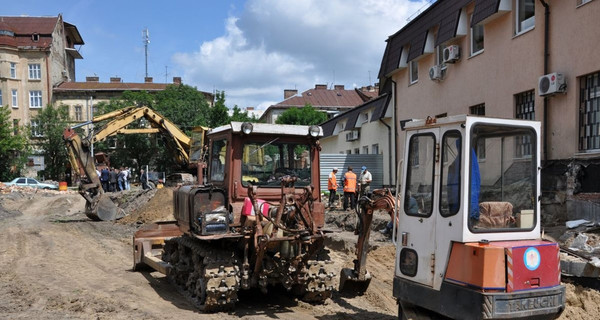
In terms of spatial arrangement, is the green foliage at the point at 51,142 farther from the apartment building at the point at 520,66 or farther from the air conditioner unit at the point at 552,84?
the air conditioner unit at the point at 552,84

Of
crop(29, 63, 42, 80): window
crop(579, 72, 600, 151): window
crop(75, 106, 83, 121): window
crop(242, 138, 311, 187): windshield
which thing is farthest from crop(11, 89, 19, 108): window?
crop(579, 72, 600, 151): window

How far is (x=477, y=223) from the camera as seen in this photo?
518cm

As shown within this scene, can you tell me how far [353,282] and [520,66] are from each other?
337 inches

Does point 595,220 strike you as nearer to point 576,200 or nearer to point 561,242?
point 576,200

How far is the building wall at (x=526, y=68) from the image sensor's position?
38.1ft

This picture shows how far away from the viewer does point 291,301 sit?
823 cm

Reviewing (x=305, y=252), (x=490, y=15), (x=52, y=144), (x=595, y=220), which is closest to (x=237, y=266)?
(x=305, y=252)

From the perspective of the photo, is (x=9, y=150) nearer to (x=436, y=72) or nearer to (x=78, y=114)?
(x=78, y=114)

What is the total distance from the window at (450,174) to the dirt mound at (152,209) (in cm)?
1533

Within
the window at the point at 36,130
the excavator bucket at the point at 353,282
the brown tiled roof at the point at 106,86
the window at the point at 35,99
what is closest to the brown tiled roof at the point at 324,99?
the brown tiled roof at the point at 106,86

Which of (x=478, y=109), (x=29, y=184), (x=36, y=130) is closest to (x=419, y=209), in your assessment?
(x=478, y=109)

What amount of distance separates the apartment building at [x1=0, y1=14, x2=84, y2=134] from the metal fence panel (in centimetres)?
3767

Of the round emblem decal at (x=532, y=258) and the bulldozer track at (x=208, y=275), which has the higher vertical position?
the round emblem decal at (x=532, y=258)

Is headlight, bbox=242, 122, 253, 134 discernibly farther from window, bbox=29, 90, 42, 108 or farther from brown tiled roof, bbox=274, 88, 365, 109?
brown tiled roof, bbox=274, 88, 365, 109
